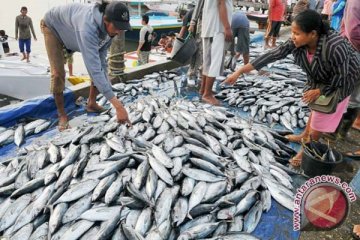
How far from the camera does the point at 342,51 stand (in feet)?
10.4

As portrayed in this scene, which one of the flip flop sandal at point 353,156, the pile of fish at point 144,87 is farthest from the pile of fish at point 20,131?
the flip flop sandal at point 353,156

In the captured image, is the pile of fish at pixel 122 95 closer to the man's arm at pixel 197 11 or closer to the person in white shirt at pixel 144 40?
the man's arm at pixel 197 11

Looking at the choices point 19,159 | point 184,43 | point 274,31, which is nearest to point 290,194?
point 19,159

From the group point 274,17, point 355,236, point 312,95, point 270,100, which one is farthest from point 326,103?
point 274,17

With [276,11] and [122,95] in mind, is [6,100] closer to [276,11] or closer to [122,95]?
[122,95]

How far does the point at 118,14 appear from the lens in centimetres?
339

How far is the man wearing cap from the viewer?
351 cm

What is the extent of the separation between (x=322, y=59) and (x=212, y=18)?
257cm

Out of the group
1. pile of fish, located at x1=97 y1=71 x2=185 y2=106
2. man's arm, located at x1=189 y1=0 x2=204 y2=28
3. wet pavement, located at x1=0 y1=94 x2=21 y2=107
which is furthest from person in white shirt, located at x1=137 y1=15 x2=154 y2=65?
man's arm, located at x1=189 y1=0 x2=204 y2=28

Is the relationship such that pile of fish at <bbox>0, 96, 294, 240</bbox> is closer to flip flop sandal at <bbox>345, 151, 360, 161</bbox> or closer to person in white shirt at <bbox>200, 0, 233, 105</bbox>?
Result: flip flop sandal at <bbox>345, 151, 360, 161</bbox>

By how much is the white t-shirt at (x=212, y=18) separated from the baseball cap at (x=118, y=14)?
2.34m

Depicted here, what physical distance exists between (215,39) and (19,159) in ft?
12.2

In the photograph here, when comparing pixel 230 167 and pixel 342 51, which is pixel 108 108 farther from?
pixel 342 51

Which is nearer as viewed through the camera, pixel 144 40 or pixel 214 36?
pixel 214 36
